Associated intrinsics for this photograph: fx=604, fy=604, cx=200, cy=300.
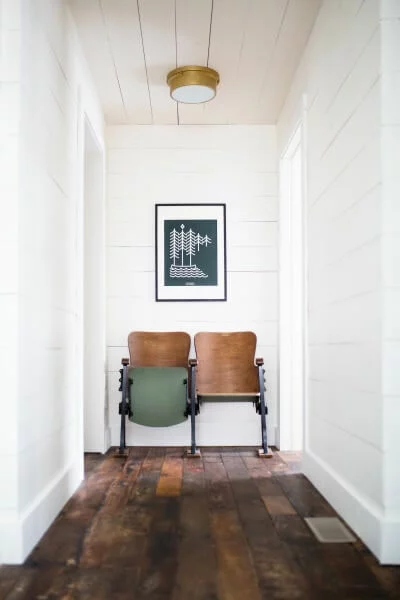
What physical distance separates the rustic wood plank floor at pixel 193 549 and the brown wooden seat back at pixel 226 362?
1060 millimetres

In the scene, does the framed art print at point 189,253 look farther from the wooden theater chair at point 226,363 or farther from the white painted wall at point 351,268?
the white painted wall at point 351,268

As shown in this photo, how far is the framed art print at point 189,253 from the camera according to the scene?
4816 mm

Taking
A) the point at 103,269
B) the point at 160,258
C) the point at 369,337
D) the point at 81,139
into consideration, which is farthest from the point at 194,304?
the point at 369,337

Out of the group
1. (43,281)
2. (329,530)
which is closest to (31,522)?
(43,281)

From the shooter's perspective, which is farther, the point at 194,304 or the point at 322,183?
the point at 194,304

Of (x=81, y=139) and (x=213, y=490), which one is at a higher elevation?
(x=81, y=139)

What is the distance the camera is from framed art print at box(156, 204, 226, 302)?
4.82 metres

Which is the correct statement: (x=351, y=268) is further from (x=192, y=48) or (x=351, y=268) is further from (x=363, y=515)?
(x=192, y=48)

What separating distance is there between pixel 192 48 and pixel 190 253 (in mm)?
1649

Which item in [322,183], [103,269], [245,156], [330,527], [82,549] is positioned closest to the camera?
[82,549]

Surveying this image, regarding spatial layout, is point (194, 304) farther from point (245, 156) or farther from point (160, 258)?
point (245, 156)

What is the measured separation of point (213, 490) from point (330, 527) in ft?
2.81

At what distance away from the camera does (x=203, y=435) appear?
4742 millimetres

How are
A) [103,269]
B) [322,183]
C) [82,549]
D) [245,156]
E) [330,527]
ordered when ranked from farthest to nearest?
1. [245,156]
2. [103,269]
3. [322,183]
4. [330,527]
5. [82,549]
